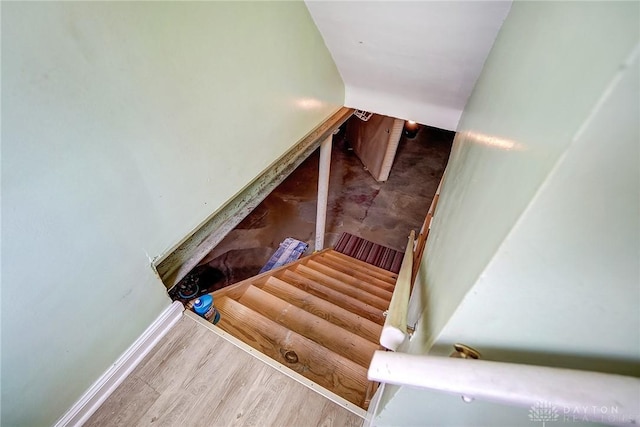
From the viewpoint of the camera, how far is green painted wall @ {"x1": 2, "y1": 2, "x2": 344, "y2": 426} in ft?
2.40

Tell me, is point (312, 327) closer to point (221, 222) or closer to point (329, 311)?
point (329, 311)

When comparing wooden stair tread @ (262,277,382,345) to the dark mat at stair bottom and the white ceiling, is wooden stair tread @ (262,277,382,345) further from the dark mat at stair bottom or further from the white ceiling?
the dark mat at stair bottom

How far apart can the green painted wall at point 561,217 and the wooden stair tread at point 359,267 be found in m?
2.73

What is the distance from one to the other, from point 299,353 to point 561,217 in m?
1.49

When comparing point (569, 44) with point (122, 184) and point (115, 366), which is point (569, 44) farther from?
point (115, 366)

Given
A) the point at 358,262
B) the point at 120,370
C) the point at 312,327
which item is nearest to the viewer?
the point at 120,370

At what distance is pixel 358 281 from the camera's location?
2.99 m

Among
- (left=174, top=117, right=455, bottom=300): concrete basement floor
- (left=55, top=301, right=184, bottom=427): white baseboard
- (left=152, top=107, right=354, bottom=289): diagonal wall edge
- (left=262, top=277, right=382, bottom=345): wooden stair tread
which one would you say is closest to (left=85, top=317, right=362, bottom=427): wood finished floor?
(left=55, top=301, right=184, bottom=427): white baseboard

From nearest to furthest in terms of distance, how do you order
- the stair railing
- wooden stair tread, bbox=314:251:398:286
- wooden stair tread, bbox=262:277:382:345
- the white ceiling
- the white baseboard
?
1. the stair railing
2. the white baseboard
3. the white ceiling
4. wooden stair tread, bbox=262:277:382:345
5. wooden stair tread, bbox=314:251:398:286

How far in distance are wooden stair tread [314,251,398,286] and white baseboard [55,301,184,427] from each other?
2224 millimetres

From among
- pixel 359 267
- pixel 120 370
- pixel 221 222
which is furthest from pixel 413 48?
pixel 359 267

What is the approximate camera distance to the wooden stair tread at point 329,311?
198 centimetres

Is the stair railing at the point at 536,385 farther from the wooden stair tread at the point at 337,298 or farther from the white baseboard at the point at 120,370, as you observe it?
the wooden stair tread at the point at 337,298

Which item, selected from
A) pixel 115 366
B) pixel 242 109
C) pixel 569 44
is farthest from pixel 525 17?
pixel 115 366
